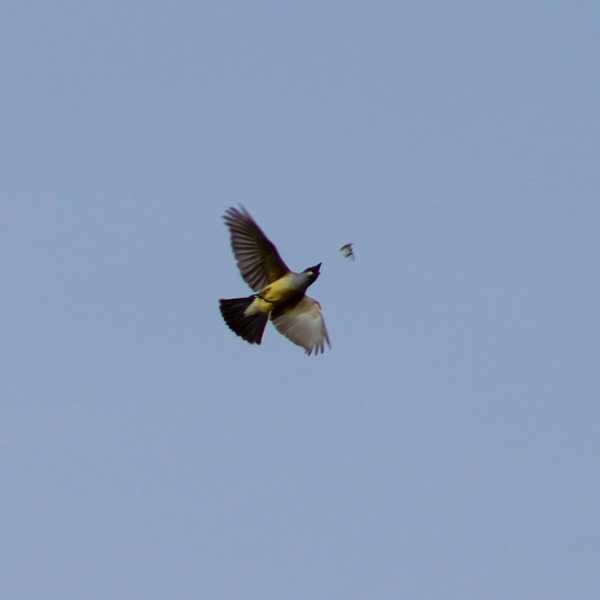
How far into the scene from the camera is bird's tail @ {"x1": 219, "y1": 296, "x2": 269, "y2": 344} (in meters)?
19.3

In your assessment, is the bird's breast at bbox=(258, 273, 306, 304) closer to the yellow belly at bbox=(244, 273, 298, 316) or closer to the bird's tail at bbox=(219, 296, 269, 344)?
the yellow belly at bbox=(244, 273, 298, 316)

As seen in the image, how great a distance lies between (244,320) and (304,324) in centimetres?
99

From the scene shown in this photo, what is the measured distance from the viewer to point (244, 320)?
19.5m

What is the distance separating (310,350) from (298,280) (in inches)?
45.6

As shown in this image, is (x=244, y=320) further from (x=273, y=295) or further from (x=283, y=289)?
(x=283, y=289)

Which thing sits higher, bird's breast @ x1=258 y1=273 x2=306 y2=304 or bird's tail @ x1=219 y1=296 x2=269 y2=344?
bird's breast @ x1=258 y1=273 x2=306 y2=304

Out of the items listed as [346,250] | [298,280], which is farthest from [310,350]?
[346,250]

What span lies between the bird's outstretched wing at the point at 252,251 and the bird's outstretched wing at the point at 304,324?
632mm

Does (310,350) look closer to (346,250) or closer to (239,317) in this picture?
(239,317)

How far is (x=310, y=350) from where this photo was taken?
1970cm

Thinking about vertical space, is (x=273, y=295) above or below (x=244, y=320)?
above

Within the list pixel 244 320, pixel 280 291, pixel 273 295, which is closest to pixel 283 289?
pixel 280 291

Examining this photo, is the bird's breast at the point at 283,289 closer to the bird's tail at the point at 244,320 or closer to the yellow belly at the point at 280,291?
the yellow belly at the point at 280,291

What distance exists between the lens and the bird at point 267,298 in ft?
63.1
